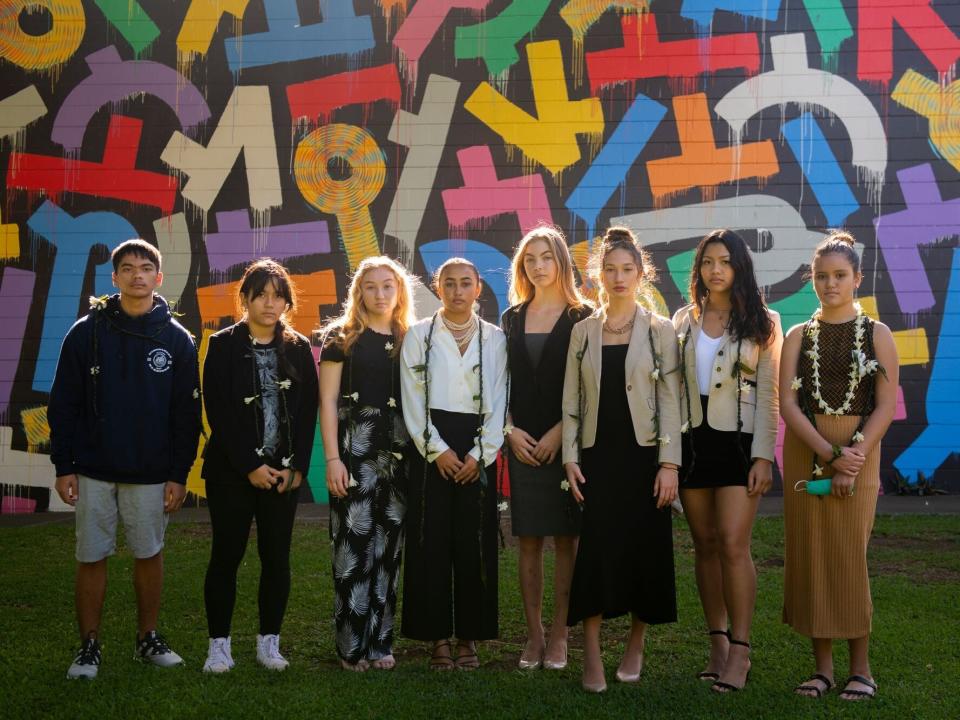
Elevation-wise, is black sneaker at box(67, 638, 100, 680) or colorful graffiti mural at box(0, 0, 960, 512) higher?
colorful graffiti mural at box(0, 0, 960, 512)

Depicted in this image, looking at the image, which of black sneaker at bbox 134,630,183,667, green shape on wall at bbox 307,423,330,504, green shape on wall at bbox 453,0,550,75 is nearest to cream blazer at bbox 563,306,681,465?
black sneaker at bbox 134,630,183,667

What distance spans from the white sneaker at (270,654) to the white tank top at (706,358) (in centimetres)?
212

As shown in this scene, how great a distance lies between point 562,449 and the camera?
3955 mm

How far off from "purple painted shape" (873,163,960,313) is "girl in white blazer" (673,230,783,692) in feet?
15.7

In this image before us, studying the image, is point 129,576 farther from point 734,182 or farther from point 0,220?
point 734,182

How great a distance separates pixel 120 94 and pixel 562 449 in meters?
6.16

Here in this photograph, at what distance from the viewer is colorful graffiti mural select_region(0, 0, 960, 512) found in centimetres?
802

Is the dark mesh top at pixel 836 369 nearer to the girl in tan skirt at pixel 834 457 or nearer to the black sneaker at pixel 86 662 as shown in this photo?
the girl in tan skirt at pixel 834 457

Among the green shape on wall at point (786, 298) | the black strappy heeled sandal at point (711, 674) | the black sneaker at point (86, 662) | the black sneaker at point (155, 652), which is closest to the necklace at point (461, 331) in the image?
the black strappy heeled sandal at point (711, 674)

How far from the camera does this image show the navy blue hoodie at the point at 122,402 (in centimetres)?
389

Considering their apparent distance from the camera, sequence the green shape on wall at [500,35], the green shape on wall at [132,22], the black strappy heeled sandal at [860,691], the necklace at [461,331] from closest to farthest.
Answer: the black strappy heeled sandal at [860,691] < the necklace at [461,331] < the green shape on wall at [500,35] < the green shape on wall at [132,22]

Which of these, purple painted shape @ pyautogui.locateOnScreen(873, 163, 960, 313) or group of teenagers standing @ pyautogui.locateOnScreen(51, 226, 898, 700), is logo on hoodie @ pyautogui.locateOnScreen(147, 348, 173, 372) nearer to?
group of teenagers standing @ pyautogui.locateOnScreen(51, 226, 898, 700)

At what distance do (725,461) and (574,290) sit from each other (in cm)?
103

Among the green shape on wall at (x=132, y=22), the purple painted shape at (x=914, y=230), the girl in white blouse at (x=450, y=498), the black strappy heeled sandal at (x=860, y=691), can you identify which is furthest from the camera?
the green shape on wall at (x=132, y=22)
